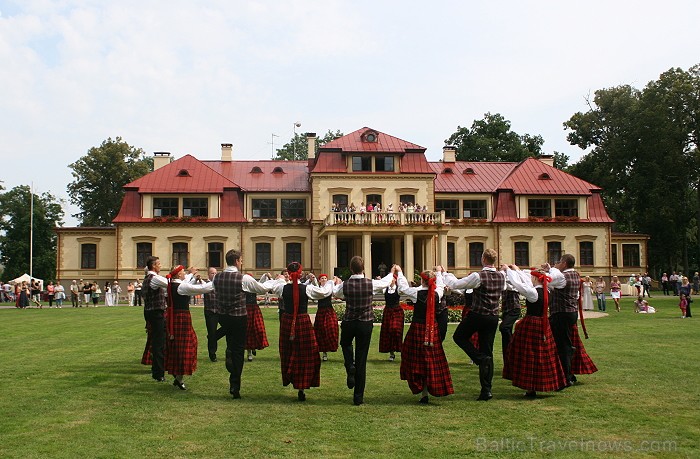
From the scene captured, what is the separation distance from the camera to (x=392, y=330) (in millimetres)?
13352

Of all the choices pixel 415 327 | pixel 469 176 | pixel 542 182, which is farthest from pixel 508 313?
pixel 469 176

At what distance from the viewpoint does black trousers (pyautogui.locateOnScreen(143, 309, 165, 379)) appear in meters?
11.0

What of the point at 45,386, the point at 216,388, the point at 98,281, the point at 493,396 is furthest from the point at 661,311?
the point at 98,281

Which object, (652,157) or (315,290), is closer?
(315,290)

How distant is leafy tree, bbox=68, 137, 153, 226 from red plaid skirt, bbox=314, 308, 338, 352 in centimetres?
4920

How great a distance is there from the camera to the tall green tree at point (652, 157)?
40188 mm

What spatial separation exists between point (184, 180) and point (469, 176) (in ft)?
67.8

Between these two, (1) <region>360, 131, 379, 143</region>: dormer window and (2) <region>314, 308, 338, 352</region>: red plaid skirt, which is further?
(1) <region>360, 131, 379, 143</region>: dormer window

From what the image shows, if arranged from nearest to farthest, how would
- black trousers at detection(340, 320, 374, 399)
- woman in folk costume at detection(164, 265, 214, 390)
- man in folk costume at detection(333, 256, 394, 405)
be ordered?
black trousers at detection(340, 320, 374, 399) → man in folk costume at detection(333, 256, 394, 405) → woman in folk costume at detection(164, 265, 214, 390)

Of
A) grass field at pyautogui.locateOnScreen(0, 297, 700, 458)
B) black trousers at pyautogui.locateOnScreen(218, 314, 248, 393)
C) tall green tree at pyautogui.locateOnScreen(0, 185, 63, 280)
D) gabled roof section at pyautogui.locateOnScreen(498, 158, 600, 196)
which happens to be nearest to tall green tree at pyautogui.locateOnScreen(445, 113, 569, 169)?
gabled roof section at pyautogui.locateOnScreen(498, 158, 600, 196)

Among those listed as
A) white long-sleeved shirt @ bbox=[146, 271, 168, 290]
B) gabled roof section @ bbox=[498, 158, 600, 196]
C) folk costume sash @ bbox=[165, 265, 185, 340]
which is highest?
gabled roof section @ bbox=[498, 158, 600, 196]

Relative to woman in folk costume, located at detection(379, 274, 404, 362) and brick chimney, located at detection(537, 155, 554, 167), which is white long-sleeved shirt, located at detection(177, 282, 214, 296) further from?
brick chimney, located at detection(537, 155, 554, 167)

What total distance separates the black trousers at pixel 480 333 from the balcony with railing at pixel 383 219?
101 feet

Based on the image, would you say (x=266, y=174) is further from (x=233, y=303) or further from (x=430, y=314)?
(x=430, y=314)
